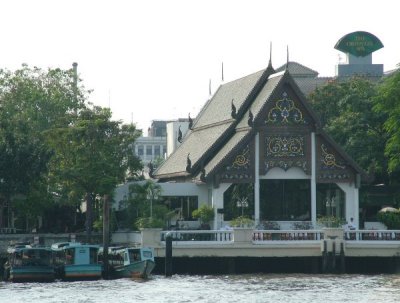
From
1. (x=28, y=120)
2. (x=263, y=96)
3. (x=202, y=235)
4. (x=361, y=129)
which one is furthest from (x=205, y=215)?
(x=28, y=120)

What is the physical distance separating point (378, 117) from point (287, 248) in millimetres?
21953

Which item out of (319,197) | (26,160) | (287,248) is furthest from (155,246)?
(319,197)

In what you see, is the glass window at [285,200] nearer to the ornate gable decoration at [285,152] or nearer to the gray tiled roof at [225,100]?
the ornate gable decoration at [285,152]

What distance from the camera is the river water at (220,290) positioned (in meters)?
60.2

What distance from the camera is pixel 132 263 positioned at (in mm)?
71000

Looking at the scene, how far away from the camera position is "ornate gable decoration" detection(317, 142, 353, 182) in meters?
82.5

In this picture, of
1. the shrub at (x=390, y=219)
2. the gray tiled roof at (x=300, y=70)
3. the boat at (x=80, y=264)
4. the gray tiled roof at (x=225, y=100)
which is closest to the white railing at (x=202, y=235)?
the boat at (x=80, y=264)

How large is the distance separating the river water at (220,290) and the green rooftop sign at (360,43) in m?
64.9

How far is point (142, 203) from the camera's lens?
270 ft

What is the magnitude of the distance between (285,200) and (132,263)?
54.1ft

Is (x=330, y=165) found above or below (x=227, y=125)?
below

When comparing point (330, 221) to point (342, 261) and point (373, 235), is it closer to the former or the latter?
point (373, 235)

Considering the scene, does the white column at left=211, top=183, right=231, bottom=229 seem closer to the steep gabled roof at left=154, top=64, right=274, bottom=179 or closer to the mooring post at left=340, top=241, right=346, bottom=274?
the steep gabled roof at left=154, top=64, right=274, bottom=179

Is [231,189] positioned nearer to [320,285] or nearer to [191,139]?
[191,139]
